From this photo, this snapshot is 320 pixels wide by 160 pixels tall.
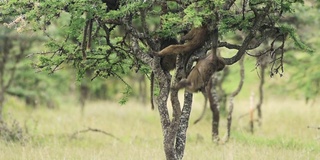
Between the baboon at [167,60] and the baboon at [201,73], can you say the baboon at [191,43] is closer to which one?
the baboon at [201,73]

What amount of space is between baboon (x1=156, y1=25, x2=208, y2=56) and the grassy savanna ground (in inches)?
113

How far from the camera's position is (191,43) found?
748 cm

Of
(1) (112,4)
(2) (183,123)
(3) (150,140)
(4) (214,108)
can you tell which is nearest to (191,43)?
(1) (112,4)

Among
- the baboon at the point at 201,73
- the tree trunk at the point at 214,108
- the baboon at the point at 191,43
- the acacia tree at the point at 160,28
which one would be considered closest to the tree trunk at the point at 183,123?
the acacia tree at the point at 160,28

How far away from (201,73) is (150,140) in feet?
21.7

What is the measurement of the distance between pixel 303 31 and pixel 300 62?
48.6 inches

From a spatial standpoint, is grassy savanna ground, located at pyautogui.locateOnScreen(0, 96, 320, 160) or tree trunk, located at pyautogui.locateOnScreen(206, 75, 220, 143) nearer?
grassy savanna ground, located at pyautogui.locateOnScreen(0, 96, 320, 160)

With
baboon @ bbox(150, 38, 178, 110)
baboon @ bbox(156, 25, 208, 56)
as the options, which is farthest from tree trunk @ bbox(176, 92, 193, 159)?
baboon @ bbox(156, 25, 208, 56)

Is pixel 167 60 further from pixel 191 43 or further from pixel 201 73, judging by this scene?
pixel 201 73

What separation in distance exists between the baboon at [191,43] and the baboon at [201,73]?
249 mm

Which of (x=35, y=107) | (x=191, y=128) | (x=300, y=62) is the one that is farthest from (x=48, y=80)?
(x=300, y=62)

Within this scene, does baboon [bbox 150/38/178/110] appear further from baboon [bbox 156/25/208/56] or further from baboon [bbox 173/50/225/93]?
baboon [bbox 173/50/225/93]

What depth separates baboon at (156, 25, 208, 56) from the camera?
7387 mm

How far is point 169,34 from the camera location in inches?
312
